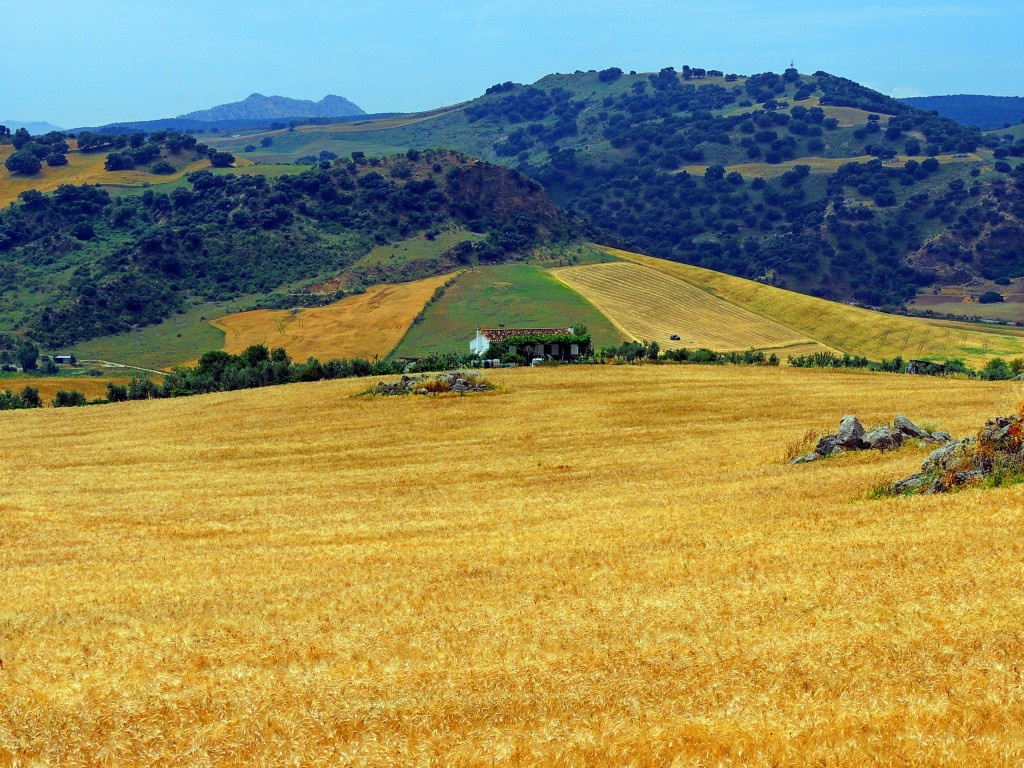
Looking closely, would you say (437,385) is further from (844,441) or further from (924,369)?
(924,369)

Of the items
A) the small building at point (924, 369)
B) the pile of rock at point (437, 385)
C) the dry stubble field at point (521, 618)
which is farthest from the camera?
the small building at point (924, 369)

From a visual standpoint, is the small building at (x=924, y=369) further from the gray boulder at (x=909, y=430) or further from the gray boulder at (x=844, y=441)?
the gray boulder at (x=844, y=441)

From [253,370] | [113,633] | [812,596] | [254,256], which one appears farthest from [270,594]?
[254,256]

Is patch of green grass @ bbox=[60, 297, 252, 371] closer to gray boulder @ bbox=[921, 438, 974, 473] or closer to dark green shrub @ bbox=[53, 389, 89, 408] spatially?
dark green shrub @ bbox=[53, 389, 89, 408]

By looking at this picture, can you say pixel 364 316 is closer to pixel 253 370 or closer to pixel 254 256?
pixel 254 256

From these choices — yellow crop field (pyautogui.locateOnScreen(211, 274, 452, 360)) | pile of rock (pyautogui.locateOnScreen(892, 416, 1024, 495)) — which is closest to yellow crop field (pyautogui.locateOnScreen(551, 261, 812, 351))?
yellow crop field (pyautogui.locateOnScreen(211, 274, 452, 360))

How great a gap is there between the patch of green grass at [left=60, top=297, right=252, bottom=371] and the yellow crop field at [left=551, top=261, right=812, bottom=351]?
196 ft

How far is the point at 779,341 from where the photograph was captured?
139 metres

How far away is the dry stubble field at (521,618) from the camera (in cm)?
1155

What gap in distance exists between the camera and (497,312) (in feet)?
481

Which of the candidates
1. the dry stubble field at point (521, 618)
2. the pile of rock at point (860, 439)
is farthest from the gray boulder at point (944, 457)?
the pile of rock at point (860, 439)

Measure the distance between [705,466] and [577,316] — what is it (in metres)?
104

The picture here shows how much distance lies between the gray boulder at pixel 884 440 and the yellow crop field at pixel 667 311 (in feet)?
296

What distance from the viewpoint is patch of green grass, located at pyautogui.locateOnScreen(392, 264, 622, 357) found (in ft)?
440
